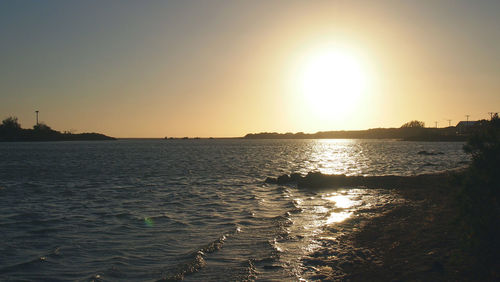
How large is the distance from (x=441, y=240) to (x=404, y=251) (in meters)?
1.62

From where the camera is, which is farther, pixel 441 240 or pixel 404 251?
pixel 441 240

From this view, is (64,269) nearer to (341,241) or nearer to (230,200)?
(341,241)

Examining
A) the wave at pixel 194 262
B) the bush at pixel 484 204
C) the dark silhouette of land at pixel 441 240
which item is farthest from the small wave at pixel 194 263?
the bush at pixel 484 204

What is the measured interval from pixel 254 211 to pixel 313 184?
1200cm

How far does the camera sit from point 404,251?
12.3 meters

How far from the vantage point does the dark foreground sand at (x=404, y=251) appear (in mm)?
9984

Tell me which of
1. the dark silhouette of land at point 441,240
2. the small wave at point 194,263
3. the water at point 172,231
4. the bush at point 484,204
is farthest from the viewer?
the water at point 172,231

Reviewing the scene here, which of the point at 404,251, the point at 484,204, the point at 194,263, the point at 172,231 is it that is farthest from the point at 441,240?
the point at 172,231

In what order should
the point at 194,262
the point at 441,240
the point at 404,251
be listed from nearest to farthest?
the point at 404,251, the point at 194,262, the point at 441,240

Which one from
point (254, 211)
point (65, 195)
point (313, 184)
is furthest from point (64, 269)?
point (313, 184)

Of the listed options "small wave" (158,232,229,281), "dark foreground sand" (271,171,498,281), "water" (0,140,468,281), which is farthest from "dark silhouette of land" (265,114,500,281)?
"small wave" (158,232,229,281)

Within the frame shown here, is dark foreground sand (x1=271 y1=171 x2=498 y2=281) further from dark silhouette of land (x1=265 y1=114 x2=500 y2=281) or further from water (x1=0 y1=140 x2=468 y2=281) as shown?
water (x1=0 y1=140 x2=468 y2=281)

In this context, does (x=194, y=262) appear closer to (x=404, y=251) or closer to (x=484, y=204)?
(x=404, y=251)

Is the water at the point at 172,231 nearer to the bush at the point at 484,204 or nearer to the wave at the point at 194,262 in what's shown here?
the wave at the point at 194,262
